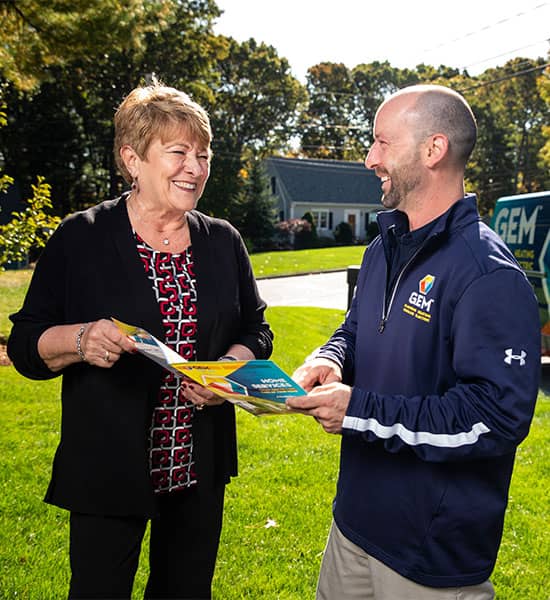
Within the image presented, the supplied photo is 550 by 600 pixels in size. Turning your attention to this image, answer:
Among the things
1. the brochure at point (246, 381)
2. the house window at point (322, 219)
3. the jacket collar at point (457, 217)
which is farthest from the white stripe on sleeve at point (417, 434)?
the house window at point (322, 219)

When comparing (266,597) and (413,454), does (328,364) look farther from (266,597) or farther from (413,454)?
(266,597)

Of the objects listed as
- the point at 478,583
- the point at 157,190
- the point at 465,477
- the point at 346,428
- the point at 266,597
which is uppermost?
the point at 157,190

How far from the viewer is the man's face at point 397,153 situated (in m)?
2.09

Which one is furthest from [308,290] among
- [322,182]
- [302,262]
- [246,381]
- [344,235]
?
[322,182]

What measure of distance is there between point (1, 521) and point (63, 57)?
24.5ft

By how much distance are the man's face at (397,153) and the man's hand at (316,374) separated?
2.01 feet

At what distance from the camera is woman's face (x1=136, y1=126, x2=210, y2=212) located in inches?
97.5

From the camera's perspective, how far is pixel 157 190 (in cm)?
251

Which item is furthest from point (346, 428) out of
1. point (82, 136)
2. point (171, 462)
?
point (82, 136)

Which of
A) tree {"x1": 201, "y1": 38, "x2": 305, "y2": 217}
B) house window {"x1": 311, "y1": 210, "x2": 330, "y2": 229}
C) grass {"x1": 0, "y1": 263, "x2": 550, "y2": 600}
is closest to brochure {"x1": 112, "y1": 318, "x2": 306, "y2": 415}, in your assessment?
grass {"x1": 0, "y1": 263, "x2": 550, "y2": 600}

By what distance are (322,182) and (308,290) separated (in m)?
30.6

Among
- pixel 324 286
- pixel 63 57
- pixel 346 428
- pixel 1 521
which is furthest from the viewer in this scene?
pixel 324 286

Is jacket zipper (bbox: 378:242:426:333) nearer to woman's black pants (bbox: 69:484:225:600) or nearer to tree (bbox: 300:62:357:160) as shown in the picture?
woman's black pants (bbox: 69:484:225:600)

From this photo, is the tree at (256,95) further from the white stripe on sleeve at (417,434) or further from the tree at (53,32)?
the white stripe on sleeve at (417,434)
